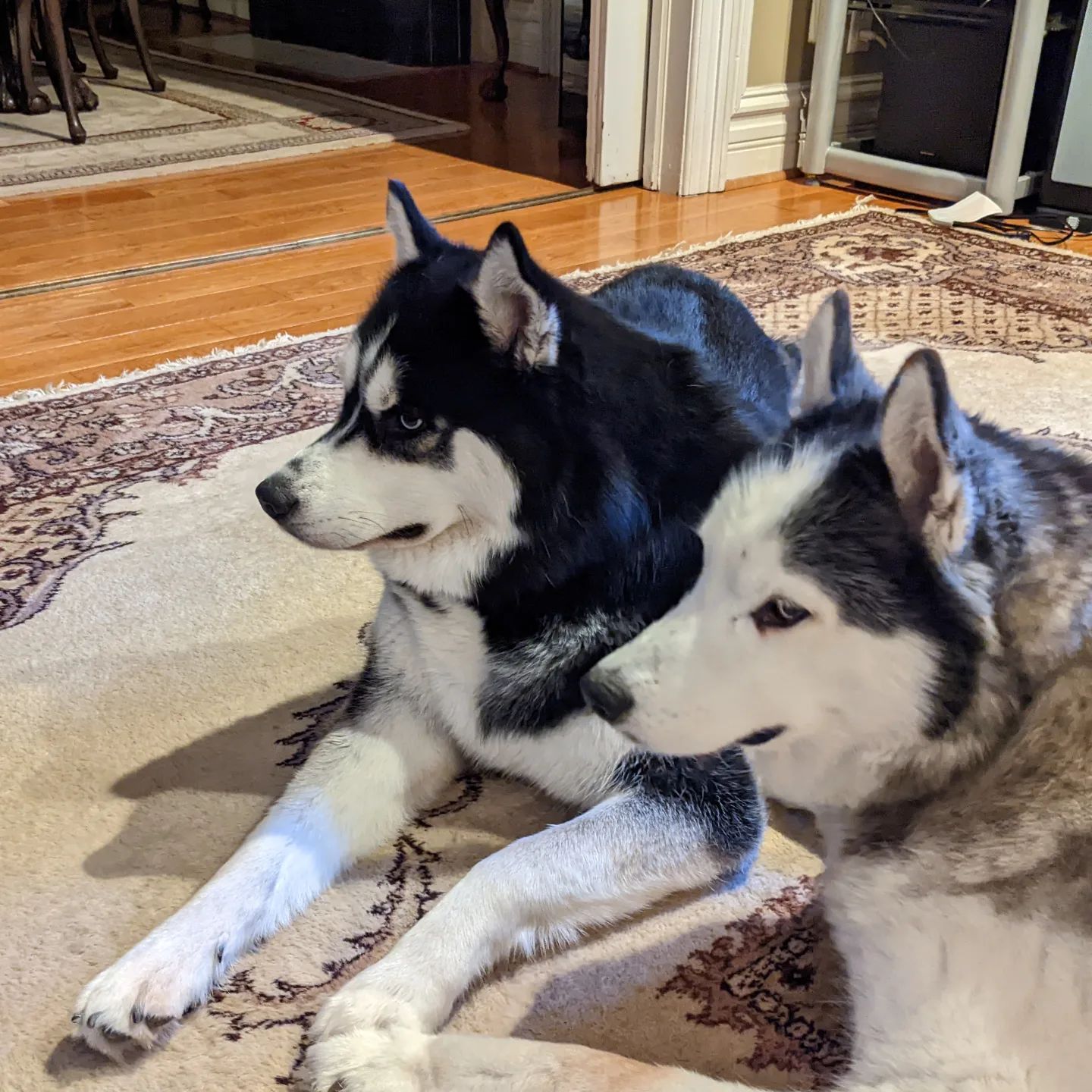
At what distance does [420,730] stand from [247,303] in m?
2.24

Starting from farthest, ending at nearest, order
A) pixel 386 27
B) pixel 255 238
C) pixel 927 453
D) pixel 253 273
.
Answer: pixel 386 27, pixel 255 238, pixel 253 273, pixel 927 453

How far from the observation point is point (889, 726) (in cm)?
102

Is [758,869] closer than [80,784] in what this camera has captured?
Yes

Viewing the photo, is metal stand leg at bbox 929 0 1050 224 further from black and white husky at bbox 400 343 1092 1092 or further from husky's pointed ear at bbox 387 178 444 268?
black and white husky at bbox 400 343 1092 1092

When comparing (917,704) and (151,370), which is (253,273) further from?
(917,704)

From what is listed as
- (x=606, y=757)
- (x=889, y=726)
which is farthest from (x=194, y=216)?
(x=889, y=726)

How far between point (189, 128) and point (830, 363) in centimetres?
523

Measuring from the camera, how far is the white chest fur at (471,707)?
54.1 inches

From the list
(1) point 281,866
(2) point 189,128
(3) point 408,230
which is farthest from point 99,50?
(1) point 281,866

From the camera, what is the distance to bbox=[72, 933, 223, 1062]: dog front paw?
115cm

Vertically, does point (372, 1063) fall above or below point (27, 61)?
below

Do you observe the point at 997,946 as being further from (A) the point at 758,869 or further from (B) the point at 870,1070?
(A) the point at 758,869

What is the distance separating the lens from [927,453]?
0.91 meters

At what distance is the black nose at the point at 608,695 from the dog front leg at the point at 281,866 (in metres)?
0.50
